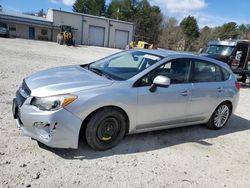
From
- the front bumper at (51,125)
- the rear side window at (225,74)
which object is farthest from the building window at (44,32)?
the front bumper at (51,125)

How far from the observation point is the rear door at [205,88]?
15.0 ft

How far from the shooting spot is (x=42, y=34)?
36.2 m

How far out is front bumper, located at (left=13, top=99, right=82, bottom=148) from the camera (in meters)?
3.16

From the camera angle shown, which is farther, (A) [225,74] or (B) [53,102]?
(A) [225,74]

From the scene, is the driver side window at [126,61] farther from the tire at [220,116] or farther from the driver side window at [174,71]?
the tire at [220,116]

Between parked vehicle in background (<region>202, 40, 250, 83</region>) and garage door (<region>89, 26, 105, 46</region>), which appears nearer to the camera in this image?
parked vehicle in background (<region>202, 40, 250, 83</region>)

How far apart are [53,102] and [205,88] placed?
296 cm

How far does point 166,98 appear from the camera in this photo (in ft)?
13.5

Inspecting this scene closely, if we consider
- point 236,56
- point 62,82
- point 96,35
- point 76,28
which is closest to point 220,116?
point 62,82

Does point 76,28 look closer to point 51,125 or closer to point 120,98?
point 120,98

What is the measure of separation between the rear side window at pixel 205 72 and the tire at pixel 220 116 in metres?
0.63

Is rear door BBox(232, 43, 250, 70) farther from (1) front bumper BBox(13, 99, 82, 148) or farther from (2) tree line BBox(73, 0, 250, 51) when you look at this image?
(2) tree line BBox(73, 0, 250, 51)

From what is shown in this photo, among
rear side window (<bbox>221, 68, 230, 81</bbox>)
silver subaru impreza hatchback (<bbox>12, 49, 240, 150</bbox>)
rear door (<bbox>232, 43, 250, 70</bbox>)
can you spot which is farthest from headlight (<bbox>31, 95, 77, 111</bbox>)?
rear door (<bbox>232, 43, 250, 70</bbox>)

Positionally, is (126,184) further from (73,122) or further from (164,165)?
(73,122)
